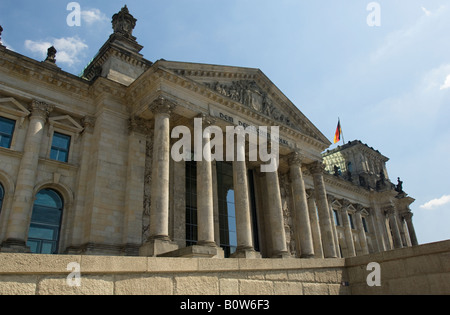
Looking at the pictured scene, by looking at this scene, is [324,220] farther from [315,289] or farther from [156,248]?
[315,289]

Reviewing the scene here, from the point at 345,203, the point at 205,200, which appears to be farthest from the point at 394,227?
the point at 205,200

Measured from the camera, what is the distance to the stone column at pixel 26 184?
16.3 metres

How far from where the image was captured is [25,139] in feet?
61.6

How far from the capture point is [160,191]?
1803 centimetres

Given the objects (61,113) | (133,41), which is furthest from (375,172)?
(61,113)

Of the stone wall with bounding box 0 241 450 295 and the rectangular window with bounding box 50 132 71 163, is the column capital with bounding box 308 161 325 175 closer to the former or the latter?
the rectangular window with bounding box 50 132 71 163

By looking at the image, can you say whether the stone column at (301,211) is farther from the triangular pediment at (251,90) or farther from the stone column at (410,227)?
the stone column at (410,227)

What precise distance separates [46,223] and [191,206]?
29.1ft

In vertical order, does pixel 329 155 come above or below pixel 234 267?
above

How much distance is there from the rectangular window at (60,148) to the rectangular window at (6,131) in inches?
82.9

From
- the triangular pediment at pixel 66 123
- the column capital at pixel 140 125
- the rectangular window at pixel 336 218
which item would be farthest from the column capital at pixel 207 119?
the rectangular window at pixel 336 218

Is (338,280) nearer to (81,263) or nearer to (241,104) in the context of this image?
(81,263)
